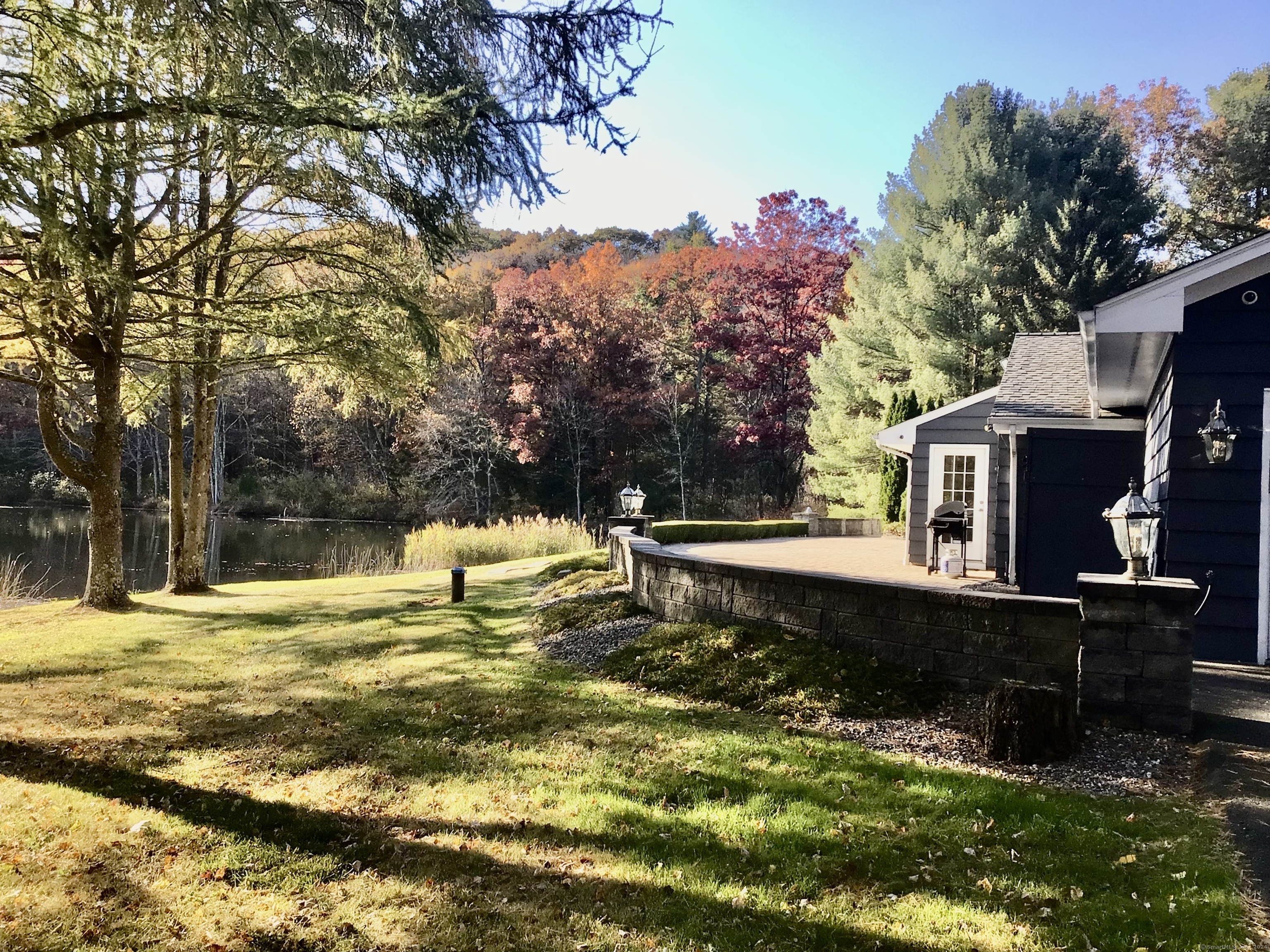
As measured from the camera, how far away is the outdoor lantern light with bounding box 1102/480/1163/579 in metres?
4.69

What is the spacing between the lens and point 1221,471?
19.6 ft

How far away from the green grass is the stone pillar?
1015 millimetres

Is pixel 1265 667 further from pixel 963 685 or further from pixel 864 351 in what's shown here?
pixel 864 351

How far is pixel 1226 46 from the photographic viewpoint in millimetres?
25812

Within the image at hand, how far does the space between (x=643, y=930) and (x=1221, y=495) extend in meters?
5.62

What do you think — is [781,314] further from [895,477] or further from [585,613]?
[585,613]

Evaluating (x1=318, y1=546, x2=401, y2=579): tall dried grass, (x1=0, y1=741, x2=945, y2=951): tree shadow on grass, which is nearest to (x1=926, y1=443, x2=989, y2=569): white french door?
(x1=0, y1=741, x2=945, y2=951): tree shadow on grass

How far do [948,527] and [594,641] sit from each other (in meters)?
5.24

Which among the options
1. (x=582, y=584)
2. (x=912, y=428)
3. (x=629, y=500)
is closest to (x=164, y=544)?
(x=629, y=500)

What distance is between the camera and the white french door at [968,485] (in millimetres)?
11266

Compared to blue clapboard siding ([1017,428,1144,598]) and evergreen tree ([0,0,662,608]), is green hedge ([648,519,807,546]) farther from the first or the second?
evergreen tree ([0,0,662,608])

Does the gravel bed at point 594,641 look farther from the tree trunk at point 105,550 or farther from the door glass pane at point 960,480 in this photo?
the tree trunk at point 105,550

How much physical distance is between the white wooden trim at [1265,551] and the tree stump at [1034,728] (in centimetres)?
269

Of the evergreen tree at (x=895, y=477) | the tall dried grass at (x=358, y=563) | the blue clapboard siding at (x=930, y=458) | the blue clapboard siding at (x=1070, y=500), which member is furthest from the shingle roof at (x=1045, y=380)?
the tall dried grass at (x=358, y=563)
